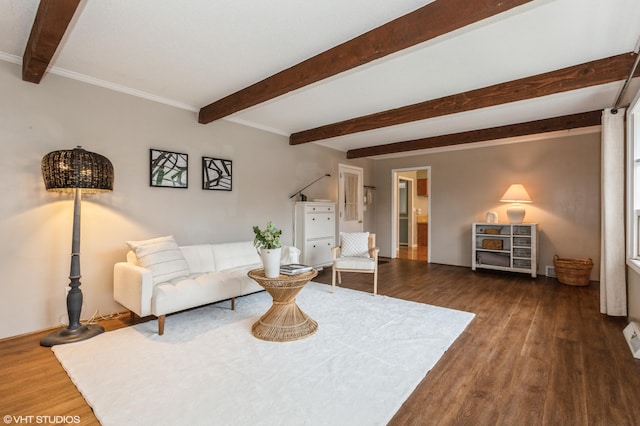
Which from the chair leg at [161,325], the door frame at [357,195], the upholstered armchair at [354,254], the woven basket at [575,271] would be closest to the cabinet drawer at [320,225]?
the door frame at [357,195]

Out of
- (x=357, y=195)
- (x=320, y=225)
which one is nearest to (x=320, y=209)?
(x=320, y=225)

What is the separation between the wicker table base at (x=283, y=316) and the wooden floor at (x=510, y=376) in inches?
41.5

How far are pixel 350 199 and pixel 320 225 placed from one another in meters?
1.45

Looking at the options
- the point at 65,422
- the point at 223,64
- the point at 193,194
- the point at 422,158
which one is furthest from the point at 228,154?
the point at 422,158

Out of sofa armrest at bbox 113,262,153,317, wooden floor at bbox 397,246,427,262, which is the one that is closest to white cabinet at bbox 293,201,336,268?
wooden floor at bbox 397,246,427,262

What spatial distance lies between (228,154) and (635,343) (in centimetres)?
459

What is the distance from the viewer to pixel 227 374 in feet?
6.69

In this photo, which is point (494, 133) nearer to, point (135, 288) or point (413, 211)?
point (413, 211)

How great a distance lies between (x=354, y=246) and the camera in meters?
4.39

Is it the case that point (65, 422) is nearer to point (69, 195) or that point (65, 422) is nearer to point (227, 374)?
point (227, 374)

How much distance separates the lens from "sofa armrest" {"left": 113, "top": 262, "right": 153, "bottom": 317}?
2.61 m

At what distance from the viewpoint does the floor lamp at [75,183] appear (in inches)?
99.0

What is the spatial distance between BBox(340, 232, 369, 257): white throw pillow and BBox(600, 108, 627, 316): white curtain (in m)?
2.65

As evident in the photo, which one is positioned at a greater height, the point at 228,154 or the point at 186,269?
the point at 228,154
